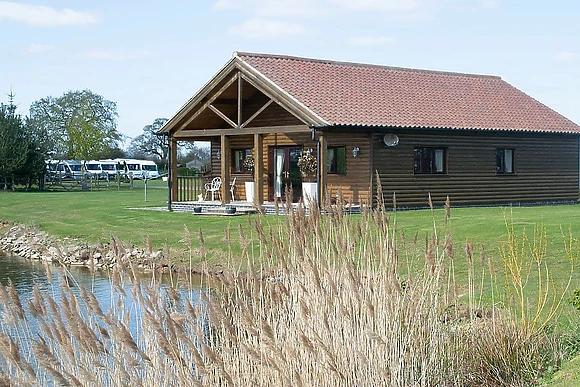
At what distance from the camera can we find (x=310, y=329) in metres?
5.69

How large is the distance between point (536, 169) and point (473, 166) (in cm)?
298

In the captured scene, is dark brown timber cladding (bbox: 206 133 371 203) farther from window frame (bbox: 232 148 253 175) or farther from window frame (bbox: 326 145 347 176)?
window frame (bbox: 232 148 253 175)

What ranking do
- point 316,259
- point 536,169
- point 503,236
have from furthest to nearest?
1. point 536,169
2. point 503,236
3. point 316,259

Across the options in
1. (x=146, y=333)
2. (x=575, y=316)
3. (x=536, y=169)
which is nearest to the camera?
(x=146, y=333)

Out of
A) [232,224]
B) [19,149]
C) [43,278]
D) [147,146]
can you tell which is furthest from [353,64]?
[147,146]

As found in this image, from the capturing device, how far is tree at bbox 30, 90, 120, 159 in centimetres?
6031

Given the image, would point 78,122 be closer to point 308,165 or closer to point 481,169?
point 308,165

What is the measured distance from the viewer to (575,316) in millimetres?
8391

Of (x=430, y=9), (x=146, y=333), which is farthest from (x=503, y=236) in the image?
(x=146, y=333)

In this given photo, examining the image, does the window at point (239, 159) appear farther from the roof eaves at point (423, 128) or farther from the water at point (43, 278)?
the water at point (43, 278)

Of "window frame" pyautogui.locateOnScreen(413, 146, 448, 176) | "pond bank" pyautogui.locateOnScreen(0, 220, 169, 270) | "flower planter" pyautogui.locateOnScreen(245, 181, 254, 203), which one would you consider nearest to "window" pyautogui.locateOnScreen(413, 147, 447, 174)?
"window frame" pyautogui.locateOnScreen(413, 146, 448, 176)

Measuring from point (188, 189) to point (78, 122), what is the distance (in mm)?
36421

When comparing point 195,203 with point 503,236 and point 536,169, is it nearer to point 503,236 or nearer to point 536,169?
point 536,169

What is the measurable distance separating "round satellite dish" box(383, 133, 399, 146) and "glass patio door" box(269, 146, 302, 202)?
334 centimetres
